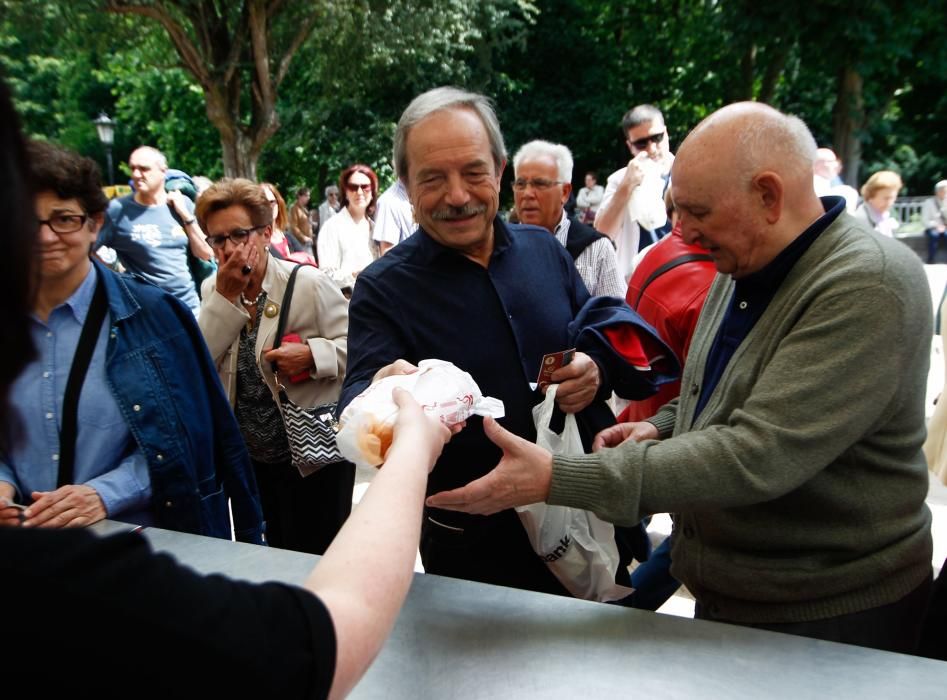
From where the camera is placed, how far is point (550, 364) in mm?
1920

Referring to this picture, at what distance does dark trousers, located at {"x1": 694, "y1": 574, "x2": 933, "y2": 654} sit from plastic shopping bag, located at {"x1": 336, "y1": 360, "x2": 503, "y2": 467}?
2.55 feet

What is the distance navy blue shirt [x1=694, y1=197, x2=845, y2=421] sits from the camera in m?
1.56

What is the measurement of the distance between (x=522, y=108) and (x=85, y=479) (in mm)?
20290

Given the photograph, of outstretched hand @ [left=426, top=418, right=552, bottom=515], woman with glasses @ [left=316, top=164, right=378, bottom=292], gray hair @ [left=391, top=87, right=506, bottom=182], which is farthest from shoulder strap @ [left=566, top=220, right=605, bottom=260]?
woman with glasses @ [left=316, top=164, right=378, bottom=292]

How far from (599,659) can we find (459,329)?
99 centimetres

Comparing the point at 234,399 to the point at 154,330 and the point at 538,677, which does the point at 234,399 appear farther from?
the point at 538,677

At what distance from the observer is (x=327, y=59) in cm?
1683

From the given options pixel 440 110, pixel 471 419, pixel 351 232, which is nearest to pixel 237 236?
pixel 440 110

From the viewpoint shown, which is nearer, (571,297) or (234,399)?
(571,297)

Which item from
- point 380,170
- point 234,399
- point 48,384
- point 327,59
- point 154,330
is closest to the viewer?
point 48,384

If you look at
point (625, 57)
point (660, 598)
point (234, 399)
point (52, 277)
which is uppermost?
point (625, 57)

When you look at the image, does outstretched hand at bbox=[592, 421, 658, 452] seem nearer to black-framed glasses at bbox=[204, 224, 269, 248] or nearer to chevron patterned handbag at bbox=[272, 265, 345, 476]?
chevron patterned handbag at bbox=[272, 265, 345, 476]

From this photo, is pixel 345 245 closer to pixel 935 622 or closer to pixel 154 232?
pixel 154 232

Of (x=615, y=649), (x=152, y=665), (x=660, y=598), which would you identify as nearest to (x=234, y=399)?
(x=660, y=598)
